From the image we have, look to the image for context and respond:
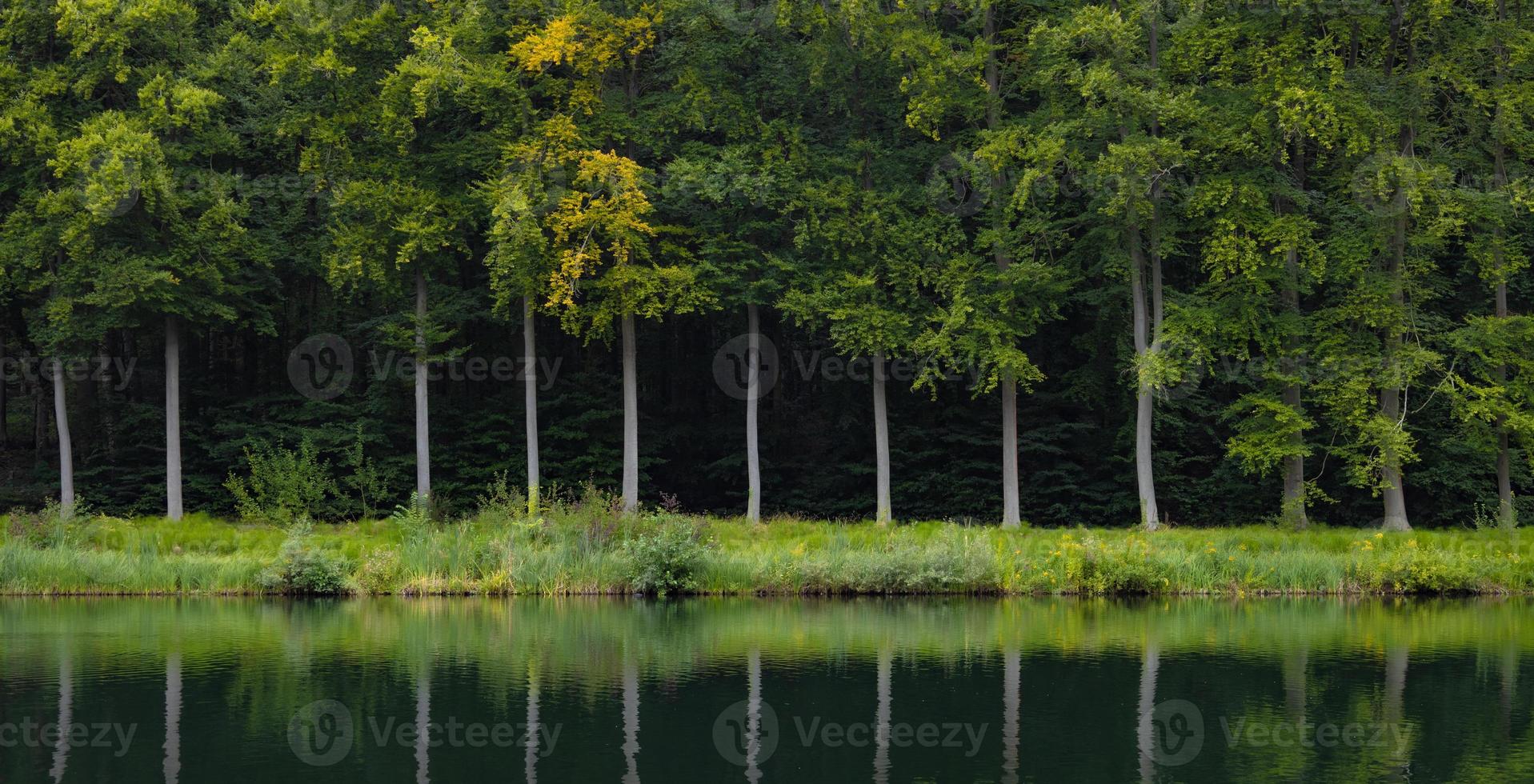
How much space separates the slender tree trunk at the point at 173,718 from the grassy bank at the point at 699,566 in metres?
8.19

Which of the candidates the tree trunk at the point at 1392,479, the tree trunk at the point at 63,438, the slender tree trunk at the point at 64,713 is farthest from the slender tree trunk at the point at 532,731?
the tree trunk at the point at 63,438

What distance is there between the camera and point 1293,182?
123ft

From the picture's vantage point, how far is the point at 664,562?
→ 90.5 feet

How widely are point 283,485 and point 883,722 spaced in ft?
89.0

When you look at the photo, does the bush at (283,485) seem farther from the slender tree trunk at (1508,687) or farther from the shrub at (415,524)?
the slender tree trunk at (1508,687)

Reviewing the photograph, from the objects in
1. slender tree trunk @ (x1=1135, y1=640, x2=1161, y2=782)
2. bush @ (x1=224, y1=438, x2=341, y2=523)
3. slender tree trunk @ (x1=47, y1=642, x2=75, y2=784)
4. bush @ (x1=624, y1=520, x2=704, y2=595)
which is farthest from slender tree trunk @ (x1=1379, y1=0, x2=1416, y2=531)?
slender tree trunk @ (x1=47, y1=642, x2=75, y2=784)

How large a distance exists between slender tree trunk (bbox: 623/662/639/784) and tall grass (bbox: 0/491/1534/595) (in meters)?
8.56

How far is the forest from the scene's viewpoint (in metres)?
35.0

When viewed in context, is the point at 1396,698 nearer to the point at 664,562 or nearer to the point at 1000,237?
the point at 664,562

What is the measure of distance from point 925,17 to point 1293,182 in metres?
10.3

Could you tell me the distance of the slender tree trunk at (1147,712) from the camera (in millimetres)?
13992

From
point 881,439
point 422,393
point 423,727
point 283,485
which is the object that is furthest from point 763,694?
point 283,485

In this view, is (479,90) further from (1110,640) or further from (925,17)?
(1110,640)

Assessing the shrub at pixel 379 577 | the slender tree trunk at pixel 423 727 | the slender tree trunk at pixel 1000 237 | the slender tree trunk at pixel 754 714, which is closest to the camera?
the slender tree trunk at pixel 423 727
